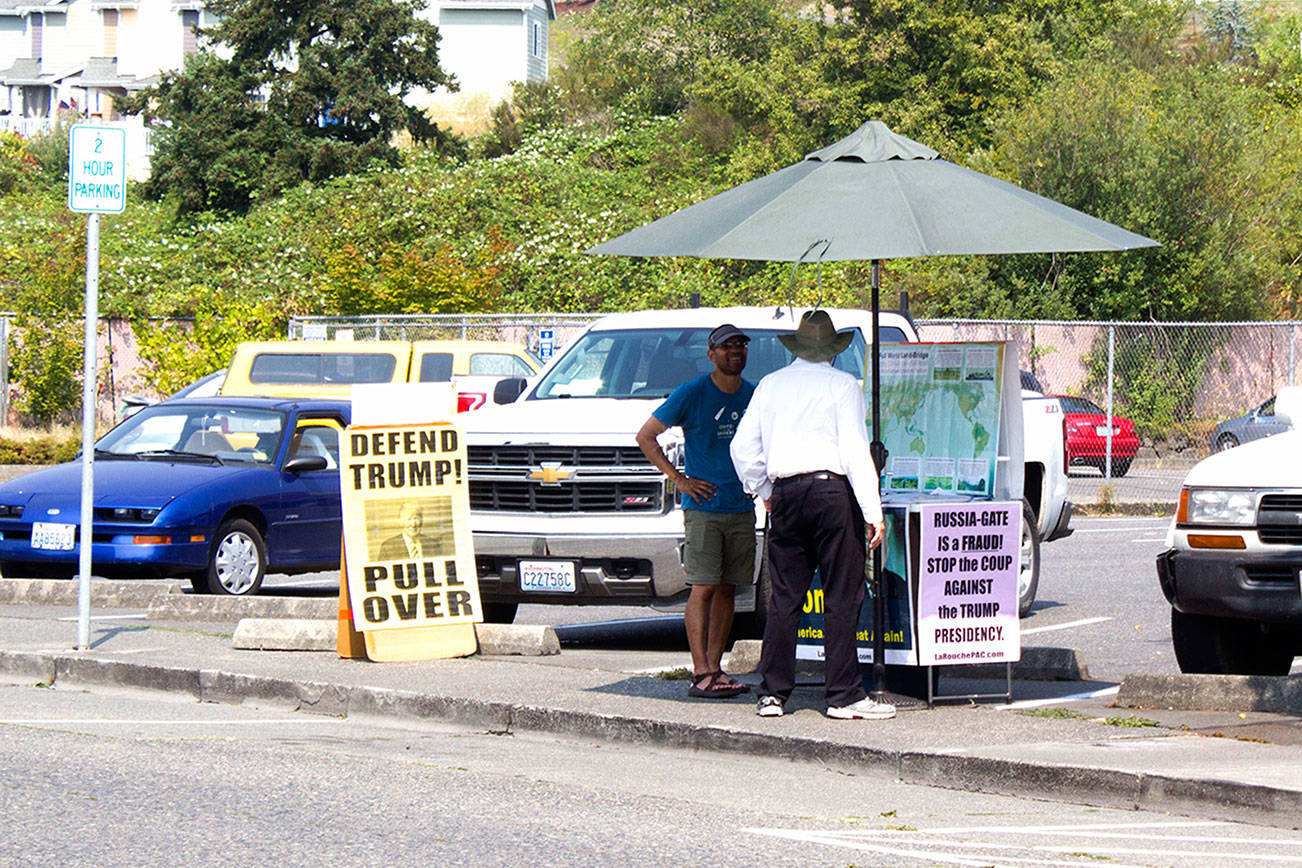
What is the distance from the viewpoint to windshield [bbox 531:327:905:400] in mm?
12055

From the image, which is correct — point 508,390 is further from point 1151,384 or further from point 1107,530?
point 1151,384

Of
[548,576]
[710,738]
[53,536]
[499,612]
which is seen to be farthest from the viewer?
[53,536]

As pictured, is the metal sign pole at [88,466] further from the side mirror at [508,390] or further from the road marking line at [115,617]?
the side mirror at [508,390]

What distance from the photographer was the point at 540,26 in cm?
7319

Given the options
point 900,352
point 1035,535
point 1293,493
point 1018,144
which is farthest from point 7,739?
Result: point 1018,144

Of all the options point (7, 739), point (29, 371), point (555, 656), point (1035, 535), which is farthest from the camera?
point (29, 371)

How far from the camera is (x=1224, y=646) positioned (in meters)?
9.25

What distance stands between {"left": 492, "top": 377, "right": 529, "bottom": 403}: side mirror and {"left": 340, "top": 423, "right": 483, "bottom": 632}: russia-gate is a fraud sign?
1671 millimetres

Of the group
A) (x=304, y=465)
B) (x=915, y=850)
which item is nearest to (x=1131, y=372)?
(x=304, y=465)

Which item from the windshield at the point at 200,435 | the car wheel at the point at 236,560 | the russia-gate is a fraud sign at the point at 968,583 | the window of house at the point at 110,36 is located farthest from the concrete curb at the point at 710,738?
the window of house at the point at 110,36

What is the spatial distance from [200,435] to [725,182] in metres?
36.2

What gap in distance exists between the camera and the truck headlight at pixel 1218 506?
841 cm

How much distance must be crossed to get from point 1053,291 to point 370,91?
25345 mm

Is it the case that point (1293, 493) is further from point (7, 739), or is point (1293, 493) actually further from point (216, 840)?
point (7, 739)
